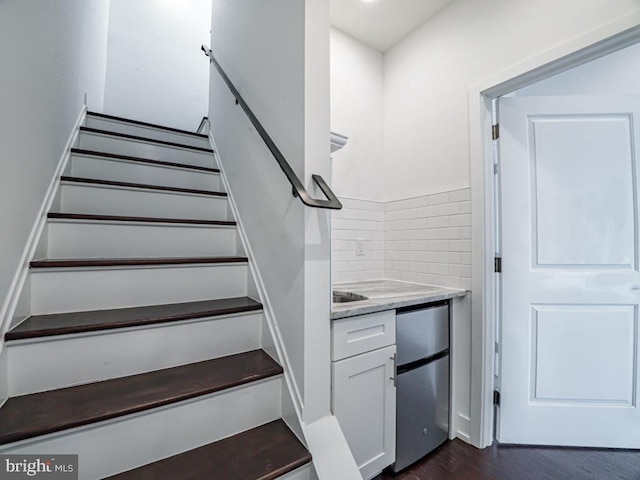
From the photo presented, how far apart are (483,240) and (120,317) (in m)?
1.91

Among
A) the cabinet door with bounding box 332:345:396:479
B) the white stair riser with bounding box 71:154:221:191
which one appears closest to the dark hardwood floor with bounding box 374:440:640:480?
the cabinet door with bounding box 332:345:396:479

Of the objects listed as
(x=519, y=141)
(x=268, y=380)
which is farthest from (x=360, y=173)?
(x=268, y=380)

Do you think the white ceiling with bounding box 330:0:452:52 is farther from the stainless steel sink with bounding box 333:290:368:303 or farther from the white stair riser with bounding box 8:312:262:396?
the white stair riser with bounding box 8:312:262:396

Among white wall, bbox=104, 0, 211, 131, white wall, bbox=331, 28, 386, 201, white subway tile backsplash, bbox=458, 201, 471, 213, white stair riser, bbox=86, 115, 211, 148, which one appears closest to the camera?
white subway tile backsplash, bbox=458, 201, 471, 213

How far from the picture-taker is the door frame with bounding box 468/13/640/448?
1681mm

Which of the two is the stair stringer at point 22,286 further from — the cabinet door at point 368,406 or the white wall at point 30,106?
the cabinet door at point 368,406

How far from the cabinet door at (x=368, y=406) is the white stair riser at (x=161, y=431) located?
0.29m

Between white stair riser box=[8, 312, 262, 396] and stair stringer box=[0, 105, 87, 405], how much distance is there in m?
0.04

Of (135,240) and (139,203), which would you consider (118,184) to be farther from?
(135,240)

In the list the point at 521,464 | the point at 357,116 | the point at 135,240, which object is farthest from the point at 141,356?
the point at 357,116

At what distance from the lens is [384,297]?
5.06ft

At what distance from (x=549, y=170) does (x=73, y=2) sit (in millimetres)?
3104

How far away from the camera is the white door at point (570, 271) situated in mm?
1681

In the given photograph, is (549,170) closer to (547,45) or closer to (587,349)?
(547,45)
